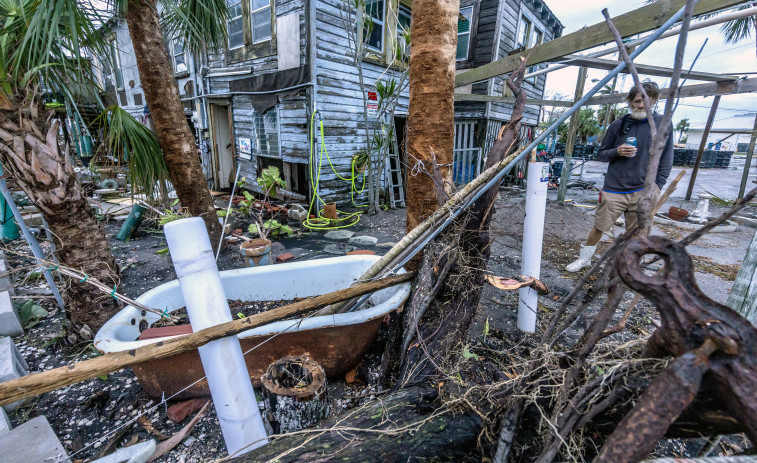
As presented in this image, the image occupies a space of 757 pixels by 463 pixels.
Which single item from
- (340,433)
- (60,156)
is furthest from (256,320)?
(60,156)

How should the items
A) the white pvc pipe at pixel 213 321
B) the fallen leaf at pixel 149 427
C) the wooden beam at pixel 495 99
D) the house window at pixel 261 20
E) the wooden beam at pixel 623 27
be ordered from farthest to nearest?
the house window at pixel 261 20 < the wooden beam at pixel 495 99 < the wooden beam at pixel 623 27 < the fallen leaf at pixel 149 427 < the white pvc pipe at pixel 213 321

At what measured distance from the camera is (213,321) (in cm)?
125

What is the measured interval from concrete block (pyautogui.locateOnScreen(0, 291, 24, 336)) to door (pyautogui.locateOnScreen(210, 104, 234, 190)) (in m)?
5.24

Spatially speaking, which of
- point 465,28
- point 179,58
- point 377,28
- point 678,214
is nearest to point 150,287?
point 377,28

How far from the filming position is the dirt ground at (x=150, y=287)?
1.75 metres

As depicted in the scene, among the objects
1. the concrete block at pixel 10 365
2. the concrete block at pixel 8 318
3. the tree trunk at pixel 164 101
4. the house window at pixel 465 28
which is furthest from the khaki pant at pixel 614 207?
the house window at pixel 465 28

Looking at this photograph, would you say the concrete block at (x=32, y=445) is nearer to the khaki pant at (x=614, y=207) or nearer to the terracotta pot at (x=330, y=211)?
the khaki pant at (x=614, y=207)

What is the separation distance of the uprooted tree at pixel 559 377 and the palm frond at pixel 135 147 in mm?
2702

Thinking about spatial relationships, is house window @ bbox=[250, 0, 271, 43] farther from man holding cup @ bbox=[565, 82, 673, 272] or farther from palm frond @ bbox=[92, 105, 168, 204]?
man holding cup @ bbox=[565, 82, 673, 272]

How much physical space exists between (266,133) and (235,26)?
2.24 m

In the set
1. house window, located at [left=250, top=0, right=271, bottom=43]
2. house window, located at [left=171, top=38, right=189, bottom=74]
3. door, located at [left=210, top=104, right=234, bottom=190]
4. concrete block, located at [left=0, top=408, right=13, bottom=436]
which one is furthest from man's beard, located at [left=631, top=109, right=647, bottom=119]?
house window, located at [left=171, top=38, right=189, bottom=74]

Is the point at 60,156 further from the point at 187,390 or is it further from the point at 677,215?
the point at 677,215

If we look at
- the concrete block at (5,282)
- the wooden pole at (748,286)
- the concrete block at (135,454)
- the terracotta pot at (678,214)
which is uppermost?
the wooden pole at (748,286)

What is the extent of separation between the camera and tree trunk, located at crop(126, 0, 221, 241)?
292 centimetres
